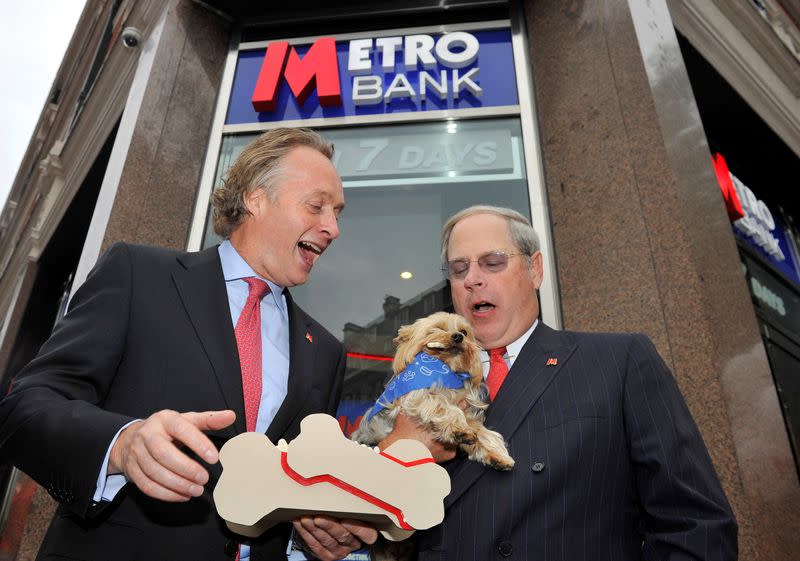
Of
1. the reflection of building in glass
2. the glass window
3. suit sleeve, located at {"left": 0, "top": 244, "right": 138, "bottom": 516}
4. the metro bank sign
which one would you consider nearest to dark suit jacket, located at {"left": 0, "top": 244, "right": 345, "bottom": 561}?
suit sleeve, located at {"left": 0, "top": 244, "right": 138, "bottom": 516}

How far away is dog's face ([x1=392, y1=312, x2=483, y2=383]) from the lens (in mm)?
2916

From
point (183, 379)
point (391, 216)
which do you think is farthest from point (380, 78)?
point (183, 379)

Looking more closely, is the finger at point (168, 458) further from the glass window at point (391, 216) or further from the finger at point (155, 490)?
the glass window at point (391, 216)

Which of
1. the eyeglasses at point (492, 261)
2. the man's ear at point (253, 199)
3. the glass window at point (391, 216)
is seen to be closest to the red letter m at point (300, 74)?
the glass window at point (391, 216)

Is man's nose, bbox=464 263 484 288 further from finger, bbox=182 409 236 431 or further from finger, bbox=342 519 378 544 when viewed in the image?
finger, bbox=182 409 236 431

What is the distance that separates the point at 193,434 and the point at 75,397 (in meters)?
0.82

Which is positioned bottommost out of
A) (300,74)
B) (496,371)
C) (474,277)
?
(496,371)

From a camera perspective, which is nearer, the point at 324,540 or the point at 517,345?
the point at 324,540

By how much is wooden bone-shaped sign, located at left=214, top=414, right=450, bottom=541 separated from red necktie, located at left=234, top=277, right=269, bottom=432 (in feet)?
1.88

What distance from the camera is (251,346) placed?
227 cm

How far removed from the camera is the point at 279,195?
2709 millimetres

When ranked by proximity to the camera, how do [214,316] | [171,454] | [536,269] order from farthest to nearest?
1. [536,269]
2. [214,316]
3. [171,454]

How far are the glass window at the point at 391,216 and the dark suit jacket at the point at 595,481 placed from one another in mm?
2820

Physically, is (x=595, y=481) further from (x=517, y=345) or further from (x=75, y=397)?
(x=75, y=397)
